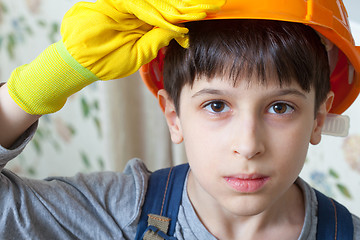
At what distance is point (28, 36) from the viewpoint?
1.76m

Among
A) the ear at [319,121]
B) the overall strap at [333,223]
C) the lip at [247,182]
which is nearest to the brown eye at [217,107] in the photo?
the lip at [247,182]

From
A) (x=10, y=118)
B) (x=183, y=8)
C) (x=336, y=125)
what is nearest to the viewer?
(x=183, y=8)

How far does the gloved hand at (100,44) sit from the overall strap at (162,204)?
0.30m

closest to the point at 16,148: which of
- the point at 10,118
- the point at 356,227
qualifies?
the point at 10,118

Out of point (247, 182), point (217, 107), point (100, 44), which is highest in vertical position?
point (100, 44)

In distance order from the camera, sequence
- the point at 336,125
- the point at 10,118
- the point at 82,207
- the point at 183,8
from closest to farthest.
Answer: the point at 183,8
the point at 10,118
the point at 82,207
the point at 336,125

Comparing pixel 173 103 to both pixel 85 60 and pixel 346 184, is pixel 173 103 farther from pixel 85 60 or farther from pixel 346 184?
pixel 346 184

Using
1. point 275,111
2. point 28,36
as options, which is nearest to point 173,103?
point 275,111

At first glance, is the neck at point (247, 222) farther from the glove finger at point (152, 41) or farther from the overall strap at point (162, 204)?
the glove finger at point (152, 41)

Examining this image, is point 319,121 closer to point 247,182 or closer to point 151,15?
point 247,182

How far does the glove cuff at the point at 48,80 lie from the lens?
830mm

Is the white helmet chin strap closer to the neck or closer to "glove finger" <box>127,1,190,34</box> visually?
the neck

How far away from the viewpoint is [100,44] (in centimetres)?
82

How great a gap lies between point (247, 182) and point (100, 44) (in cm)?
33
